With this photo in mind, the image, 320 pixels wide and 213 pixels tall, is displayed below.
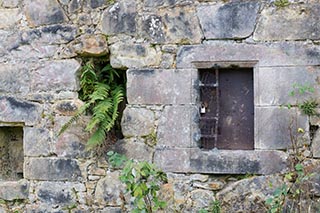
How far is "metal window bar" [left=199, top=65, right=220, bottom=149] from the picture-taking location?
4918 millimetres

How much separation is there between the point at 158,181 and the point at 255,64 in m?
1.38

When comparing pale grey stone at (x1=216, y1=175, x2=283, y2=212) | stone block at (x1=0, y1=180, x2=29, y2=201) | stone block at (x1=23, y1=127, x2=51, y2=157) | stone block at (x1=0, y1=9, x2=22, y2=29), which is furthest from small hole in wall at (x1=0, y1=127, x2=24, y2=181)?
pale grey stone at (x1=216, y1=175, x2=283, y2=212)

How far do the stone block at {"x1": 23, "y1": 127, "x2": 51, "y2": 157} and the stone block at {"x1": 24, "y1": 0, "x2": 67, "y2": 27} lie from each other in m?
1.04

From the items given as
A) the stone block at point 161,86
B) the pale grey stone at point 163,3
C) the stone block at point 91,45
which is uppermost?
the pale grey stone at point 163,3

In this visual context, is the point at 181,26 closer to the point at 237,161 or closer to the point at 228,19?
the point at 228,19

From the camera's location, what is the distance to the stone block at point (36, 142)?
5.21 meters

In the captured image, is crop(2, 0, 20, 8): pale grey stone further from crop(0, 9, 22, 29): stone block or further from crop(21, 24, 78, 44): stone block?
crop(21, 24, 78, 44): stone block

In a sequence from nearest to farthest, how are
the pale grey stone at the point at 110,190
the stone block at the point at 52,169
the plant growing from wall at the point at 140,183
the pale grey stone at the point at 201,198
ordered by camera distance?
1. the plant growing from wall at the point at 140,183
2. the pale grey stone at the point at 201,198
3. the pale grey stone at the point at 110,190
4. the stone block at the point at 52,169

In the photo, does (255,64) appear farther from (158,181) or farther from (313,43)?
(158,181)

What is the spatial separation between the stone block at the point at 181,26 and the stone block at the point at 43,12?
3.37 feet

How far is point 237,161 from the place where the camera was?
473 cm

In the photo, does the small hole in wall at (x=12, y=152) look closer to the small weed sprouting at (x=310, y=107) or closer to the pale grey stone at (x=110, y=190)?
the pale grey stone at (x=110, y=190)

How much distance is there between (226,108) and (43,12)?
6.59ft

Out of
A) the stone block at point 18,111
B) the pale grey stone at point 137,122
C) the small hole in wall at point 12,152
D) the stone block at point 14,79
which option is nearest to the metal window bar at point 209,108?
the pale grey stone at point 137,122
